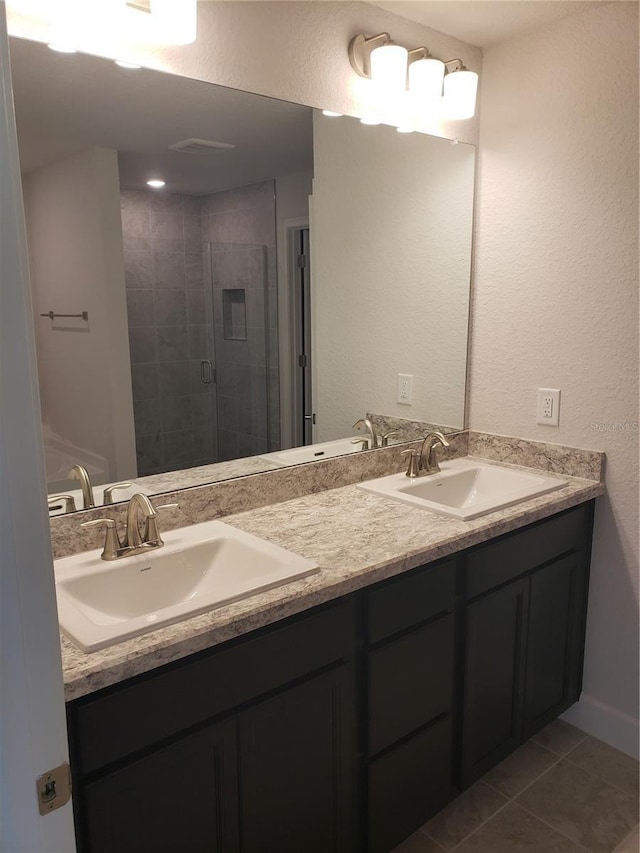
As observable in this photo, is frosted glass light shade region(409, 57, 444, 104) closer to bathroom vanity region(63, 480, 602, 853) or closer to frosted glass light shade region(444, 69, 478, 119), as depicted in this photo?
frosted glass light shade region(444, 69, 478, 119)

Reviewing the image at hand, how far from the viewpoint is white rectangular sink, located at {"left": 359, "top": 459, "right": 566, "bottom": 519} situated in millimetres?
2072

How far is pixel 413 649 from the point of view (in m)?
1.69

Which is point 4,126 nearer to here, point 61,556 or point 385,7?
point 61,556

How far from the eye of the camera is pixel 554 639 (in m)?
2.20

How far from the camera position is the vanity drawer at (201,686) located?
1.14 meters

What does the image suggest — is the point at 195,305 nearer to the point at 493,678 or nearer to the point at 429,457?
the point at 429,457

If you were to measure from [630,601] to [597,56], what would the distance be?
5.77 feet

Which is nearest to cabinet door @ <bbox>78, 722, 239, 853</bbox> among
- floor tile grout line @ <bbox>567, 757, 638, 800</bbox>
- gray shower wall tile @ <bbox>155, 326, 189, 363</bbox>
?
gray shower wall tile @ <bbox>155, 326, 189, 363</bbox>

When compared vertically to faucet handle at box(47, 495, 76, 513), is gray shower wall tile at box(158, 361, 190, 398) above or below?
above

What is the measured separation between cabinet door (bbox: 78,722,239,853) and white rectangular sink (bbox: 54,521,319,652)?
0.84 feet

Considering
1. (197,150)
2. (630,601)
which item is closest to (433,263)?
(197,150)

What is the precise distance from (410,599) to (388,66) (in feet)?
5.22

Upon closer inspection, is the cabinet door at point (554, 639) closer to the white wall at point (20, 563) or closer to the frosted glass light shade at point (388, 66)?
the frosted glass light shade at point (388, 66)

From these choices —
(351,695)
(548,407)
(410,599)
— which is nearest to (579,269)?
(548,407)
